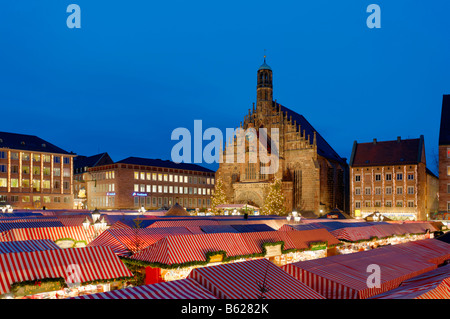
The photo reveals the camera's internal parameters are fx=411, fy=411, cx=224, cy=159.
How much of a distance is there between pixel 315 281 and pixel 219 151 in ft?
203

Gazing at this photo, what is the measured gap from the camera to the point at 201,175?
104 meters

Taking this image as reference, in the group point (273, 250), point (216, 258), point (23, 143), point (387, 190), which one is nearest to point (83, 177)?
point (23, 143)

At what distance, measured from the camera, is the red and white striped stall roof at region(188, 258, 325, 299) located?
10066 mm

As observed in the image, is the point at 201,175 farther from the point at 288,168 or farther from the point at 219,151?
the point at 288,168

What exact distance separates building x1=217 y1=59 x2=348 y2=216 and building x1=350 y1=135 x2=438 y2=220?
5.53 metres

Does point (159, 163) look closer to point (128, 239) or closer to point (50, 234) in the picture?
point (50, 234)

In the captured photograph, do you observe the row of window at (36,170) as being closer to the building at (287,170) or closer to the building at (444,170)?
the building at (287,170)

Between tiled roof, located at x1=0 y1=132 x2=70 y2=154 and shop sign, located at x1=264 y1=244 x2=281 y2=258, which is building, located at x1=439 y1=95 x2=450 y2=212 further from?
tiled roof, located at x1=0 y1=132 x2=70 y2=154

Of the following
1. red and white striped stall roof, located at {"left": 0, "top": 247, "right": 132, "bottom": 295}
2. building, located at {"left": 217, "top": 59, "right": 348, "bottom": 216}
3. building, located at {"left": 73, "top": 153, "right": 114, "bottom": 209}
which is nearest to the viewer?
red and white striped stall roof, located at {"left": 0, "top": 247, "right": 132, "bottom": 295}

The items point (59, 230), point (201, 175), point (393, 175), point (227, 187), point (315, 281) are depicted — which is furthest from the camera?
point (201, 175)

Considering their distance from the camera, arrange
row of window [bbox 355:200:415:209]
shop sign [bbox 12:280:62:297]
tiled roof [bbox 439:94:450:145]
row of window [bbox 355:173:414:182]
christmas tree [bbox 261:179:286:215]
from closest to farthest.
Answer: shop sign [bbox 12:280:62:297]
tiled roof [bbox 439:94:450:145]
row of window [bbox 355:200:415:209]
row of window [bbox 355:173:414:182]
christmas tree [bbox 261:179:286:215]

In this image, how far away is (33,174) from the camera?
258 feet

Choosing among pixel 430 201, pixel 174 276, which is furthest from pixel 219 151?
pixel 174 276

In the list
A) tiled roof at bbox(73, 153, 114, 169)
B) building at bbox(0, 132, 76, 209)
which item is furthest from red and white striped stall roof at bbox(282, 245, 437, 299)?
tiled roof at bbox(73, 153, 114, 169)
